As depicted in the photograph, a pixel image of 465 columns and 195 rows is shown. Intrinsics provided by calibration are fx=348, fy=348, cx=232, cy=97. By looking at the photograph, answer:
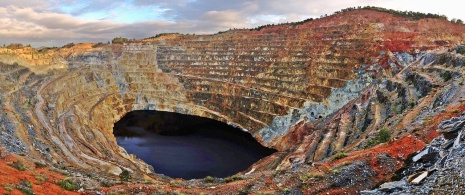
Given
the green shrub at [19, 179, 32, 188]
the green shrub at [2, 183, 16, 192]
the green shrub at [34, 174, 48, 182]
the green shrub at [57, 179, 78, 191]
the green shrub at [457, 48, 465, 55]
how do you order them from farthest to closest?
1. the green shrub at [457, 48, 465, 55]
2. the green shrub at [34, 174, 48, 182]
3. the green shrub at [57, 179, 78, 191]
4. the green shrub at [19, 179, 32, 188]
5. the green shrub at [2, 183, 16, 192]

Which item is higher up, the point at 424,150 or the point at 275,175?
the point at 424,150

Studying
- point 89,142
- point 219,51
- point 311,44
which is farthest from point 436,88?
point 219,51

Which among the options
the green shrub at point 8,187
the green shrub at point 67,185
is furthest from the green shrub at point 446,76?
the green shrub at point 8,187

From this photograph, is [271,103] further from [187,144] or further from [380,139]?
[380,139]

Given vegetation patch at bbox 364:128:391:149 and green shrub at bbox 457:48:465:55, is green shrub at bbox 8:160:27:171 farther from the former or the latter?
green shrub at bbox 457:48:465:55

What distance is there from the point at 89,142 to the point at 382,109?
118 feet

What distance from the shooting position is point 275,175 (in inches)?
805

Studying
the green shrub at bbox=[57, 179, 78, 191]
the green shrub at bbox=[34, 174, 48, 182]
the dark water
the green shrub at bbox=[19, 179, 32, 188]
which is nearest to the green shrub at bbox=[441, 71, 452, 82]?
the dark water

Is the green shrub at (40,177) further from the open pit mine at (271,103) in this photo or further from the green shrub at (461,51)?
the green shrub at (461,51)

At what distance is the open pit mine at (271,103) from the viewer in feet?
59.9

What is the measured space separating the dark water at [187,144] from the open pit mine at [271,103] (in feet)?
7.14

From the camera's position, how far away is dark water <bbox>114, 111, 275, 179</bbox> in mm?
42812

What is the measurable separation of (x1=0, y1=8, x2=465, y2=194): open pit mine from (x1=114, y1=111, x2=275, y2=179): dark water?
218 centimetres

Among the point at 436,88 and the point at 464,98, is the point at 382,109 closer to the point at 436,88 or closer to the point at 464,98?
the point at 436,88
